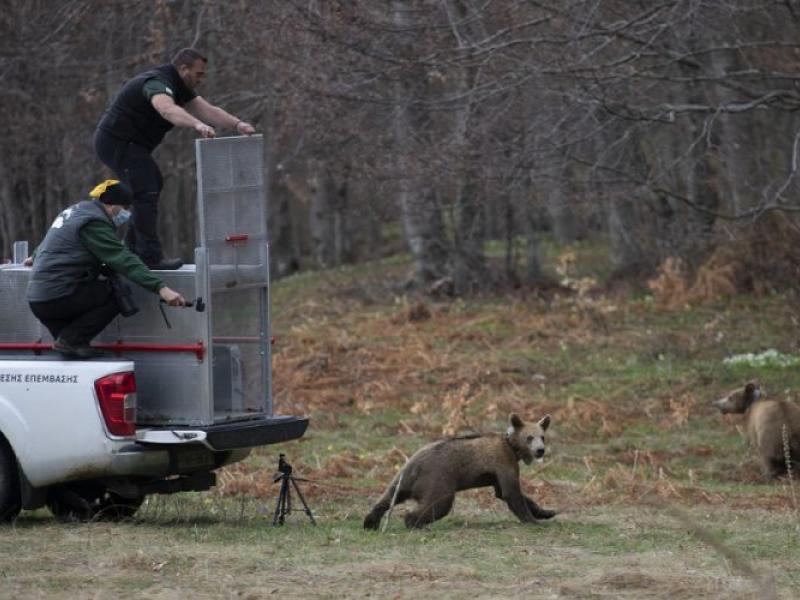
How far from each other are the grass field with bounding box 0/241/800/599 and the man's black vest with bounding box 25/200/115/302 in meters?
1.58

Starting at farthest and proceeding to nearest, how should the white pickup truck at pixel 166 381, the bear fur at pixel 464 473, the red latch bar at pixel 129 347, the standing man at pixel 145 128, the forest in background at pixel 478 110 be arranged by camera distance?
the forest in background at pixel 478 110, the standing man at pixel 145 128, the bear fur at pixel 464 473, the red latch bar at pixel 129 347, the white pickup truck at pixel 166 381

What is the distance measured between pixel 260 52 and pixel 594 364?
663 cm

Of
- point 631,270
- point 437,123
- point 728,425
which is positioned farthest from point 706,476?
point 631,270

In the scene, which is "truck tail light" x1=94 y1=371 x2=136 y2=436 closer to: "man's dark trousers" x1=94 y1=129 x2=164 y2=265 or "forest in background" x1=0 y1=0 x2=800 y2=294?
"man's dark trousers" x1=94 y1=129 x2=164 y2=265

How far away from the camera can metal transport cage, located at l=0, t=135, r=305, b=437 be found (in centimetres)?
1005

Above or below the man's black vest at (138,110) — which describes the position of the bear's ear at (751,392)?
below

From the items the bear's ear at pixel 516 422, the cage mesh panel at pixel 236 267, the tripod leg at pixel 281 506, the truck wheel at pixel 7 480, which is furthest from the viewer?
the bear's ear at pixel 516 422

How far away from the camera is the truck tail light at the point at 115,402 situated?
32.3 feet

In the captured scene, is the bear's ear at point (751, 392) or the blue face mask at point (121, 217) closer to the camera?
the blue face mask at point (121, 217)

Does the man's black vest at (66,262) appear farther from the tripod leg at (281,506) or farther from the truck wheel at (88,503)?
the tripod leg at (281,506)

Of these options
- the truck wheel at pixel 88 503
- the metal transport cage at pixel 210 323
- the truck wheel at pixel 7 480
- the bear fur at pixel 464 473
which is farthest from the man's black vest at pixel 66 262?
the bear fur at pixel 464 473

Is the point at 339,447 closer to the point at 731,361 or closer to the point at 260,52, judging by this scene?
the point at 731,361

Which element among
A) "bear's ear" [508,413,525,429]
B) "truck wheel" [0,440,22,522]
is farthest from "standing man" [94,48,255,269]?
"bear's ear" [508,413,525,429]

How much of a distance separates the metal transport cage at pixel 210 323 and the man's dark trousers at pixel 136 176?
0.65 meters
